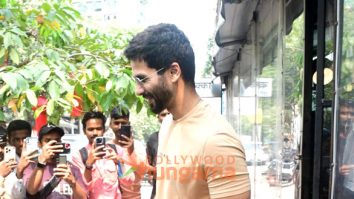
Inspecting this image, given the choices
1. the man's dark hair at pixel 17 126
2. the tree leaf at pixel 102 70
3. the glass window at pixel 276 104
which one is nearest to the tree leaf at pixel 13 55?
the tree leaf at pixel 102 70

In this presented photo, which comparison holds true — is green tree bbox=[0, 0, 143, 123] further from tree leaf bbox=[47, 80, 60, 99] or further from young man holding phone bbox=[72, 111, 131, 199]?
young man holding phone bbox=[72, 111, 131, 199]

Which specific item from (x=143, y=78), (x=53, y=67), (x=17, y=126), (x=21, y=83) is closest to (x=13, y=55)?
(x=53, y=67)

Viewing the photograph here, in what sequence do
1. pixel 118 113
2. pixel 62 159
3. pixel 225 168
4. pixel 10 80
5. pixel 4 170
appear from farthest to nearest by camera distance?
pixel 118 113 → pixel 62 159 → pixel 4 170 → pixel 10 80 → pixel 225 168

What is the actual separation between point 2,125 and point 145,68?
239 centimetres

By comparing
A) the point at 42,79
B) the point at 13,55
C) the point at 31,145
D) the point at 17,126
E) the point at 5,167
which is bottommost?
the point at 5,167

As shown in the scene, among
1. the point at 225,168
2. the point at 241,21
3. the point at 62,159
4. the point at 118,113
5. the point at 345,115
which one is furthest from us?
the point at 241,21

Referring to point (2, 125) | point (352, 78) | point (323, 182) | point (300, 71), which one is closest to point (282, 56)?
point (300, 71)

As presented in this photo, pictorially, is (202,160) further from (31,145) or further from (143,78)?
(31,145)

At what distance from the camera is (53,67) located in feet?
9.30

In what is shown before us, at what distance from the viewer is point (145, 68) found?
1485mm

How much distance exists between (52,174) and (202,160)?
6.57 ft

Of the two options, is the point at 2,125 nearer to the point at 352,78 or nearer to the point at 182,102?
the point at 182,102

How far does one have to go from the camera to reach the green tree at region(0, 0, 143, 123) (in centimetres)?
270

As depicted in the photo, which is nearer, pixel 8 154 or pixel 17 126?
pixel 8 154
